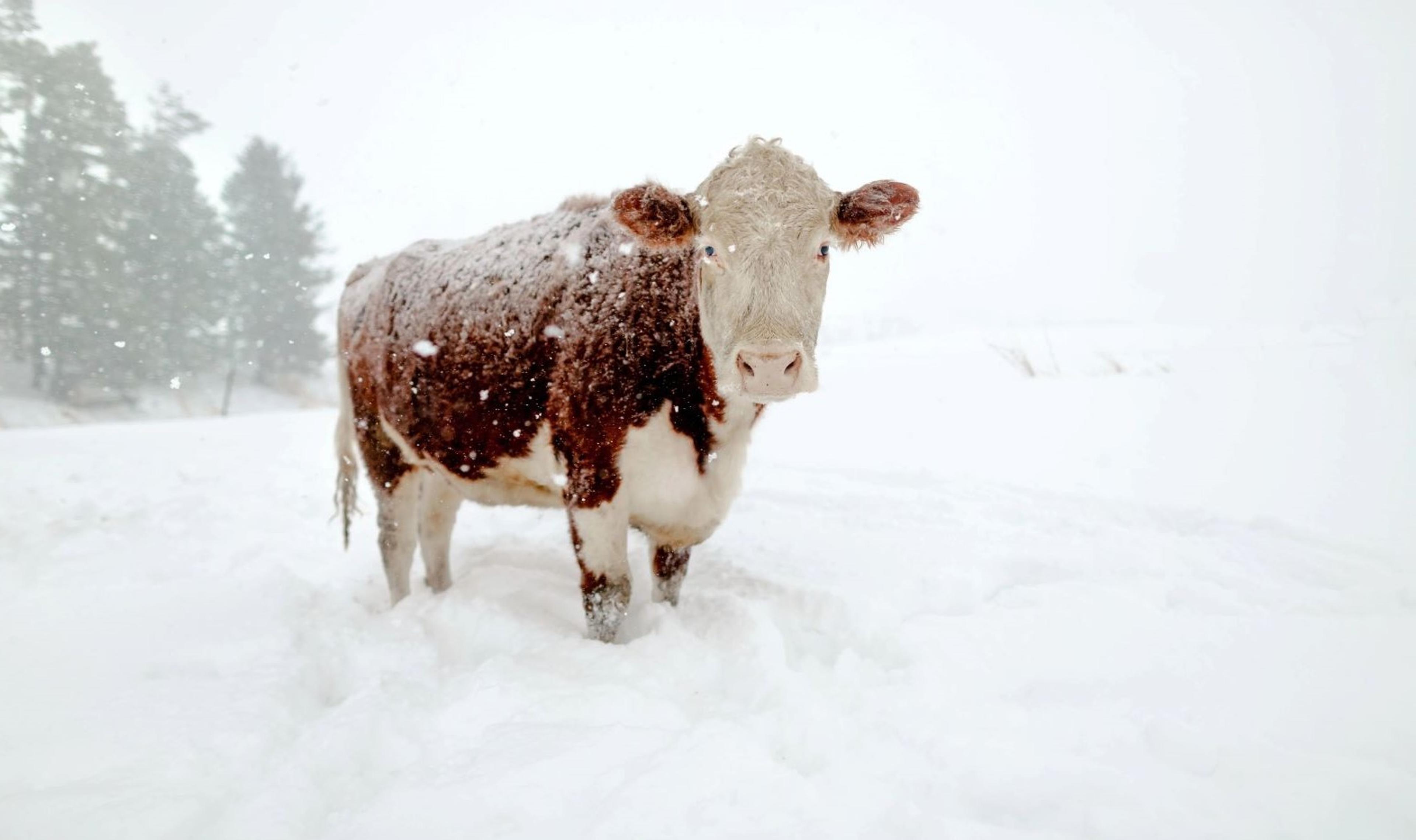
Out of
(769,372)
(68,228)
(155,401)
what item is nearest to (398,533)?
(769,372)

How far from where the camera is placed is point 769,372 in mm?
2133

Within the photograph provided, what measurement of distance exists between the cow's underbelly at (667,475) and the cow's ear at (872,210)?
2.96 feet

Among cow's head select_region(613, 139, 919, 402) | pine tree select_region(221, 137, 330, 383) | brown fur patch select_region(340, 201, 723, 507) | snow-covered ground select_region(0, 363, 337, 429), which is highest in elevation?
cow's head select_region(613, 139, 919, 402)

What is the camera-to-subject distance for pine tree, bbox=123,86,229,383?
733 inches

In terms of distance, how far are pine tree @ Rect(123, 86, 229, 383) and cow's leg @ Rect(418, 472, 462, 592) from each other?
66.2ft

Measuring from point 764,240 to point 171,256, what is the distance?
24840 millimetres

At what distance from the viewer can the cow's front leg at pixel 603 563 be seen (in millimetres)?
2770

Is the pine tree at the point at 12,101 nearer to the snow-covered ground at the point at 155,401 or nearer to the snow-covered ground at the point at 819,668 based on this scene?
the snow-covered ground at the point at 155,401

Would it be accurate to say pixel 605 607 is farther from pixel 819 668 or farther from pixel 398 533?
pixel 398 533

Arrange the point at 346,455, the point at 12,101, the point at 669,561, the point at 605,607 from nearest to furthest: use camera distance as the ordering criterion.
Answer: the point at 605,607, the point at 669,561, the point at 346,455, the point at 12,101

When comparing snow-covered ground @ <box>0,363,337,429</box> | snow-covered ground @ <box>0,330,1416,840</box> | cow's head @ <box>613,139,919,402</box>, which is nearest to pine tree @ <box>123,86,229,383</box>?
snow-covered ground @ <box>0,363,337,429</box>

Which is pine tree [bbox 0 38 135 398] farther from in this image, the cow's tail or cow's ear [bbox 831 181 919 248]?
cow's ear [bbox 831 181 919 248]

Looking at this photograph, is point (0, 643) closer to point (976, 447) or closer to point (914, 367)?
point (976, 447)

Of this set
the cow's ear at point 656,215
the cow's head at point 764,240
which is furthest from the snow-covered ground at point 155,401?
the cow's head at point 764,240
